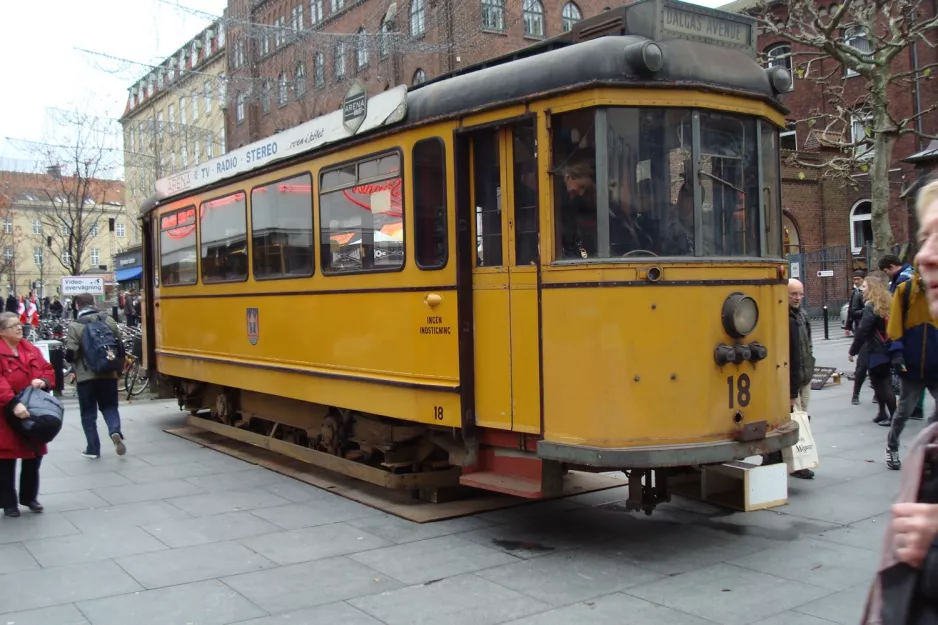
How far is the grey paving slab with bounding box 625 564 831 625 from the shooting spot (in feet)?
16.1

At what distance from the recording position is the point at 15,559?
626cm

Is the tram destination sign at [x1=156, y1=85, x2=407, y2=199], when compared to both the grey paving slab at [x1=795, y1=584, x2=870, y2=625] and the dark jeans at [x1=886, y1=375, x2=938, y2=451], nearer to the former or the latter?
the grey paving slab at [x1=795, y1=584, x2=870, y2=625]

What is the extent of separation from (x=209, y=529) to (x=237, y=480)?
6.39ft

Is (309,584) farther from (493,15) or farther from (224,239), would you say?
(493,15)

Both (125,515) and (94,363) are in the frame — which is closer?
(125,515)

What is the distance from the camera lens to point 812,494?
25.0 ft

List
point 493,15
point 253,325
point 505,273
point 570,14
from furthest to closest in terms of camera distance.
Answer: point 570,14 < point 493,15 < point 253,325 < point 505,273

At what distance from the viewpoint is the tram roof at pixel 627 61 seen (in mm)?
5828

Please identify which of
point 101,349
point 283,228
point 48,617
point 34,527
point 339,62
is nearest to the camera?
point 48,617

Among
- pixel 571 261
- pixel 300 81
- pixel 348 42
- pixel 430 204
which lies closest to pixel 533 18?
pixel 300 81

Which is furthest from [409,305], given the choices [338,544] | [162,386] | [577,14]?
[577,14]

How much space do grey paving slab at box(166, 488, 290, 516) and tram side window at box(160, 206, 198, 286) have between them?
4100 mm

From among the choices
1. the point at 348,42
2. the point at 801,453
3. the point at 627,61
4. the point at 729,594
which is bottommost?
the point at 729,594

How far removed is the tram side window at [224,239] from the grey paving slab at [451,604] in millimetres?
5558
